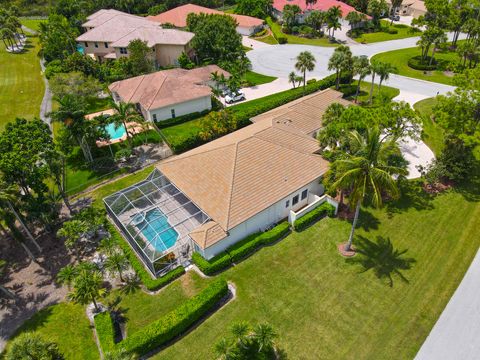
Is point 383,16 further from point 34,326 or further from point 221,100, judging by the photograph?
point 34,326

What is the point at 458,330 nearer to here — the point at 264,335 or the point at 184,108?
the point at 264,335

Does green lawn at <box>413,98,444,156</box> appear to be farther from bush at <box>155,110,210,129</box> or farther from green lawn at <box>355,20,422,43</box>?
green lawn at <box>355,20,422,43</box>

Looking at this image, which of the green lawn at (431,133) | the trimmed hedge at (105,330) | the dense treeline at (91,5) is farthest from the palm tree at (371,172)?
the dense treeline at (91,5)

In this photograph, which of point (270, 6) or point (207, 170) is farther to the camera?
point (270, 6)

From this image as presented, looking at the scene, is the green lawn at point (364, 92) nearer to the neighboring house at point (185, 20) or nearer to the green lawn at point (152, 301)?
the neighboring house at point (185, 20)

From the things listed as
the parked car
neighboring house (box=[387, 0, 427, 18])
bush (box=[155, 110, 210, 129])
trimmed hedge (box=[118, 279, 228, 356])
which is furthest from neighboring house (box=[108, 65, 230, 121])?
neighboring house (box=[387, 0, 427, 18])

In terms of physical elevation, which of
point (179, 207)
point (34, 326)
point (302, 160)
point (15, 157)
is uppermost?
point (15, 157)

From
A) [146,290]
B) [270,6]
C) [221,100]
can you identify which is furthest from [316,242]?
[270,6]
